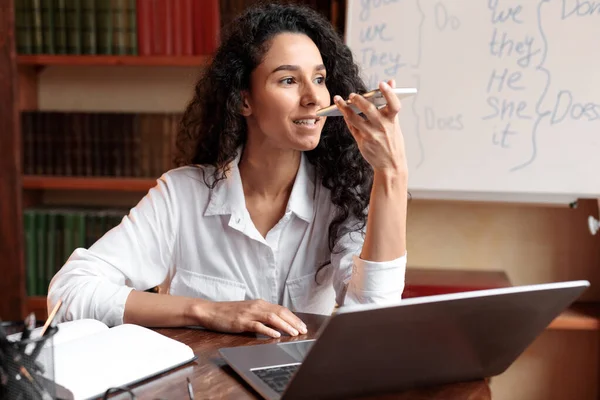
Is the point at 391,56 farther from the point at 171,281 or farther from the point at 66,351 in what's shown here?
the point at 66,351

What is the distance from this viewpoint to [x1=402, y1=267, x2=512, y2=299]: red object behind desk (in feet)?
6.84

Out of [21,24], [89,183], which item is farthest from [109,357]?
[21,24]

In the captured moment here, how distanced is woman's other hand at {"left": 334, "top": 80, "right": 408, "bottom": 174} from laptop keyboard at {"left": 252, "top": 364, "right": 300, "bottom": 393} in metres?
0.41

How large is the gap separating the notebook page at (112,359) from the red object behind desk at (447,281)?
3.97ft

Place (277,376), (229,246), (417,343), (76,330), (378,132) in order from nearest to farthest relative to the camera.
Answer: (417,343) < (277,376) < (76,330) < (378,132) < (229,246)

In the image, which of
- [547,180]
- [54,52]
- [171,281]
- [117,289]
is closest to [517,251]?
[547,180]

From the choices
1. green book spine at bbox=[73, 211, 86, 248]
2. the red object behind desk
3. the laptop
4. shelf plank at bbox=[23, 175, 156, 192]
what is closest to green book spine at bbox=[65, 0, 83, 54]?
shelf plank at bbox=[23, 175, 156, 192]

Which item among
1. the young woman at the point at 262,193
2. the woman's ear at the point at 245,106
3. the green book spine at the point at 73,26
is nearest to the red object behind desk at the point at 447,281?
the young woman at the point at 262,193

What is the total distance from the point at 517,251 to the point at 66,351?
1.74m

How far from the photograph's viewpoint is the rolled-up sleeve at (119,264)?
1193mm

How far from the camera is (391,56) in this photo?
2055 millimetres

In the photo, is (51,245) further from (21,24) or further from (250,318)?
(250,318)

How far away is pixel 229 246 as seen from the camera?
1.46 m

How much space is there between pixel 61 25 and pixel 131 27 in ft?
0.78
